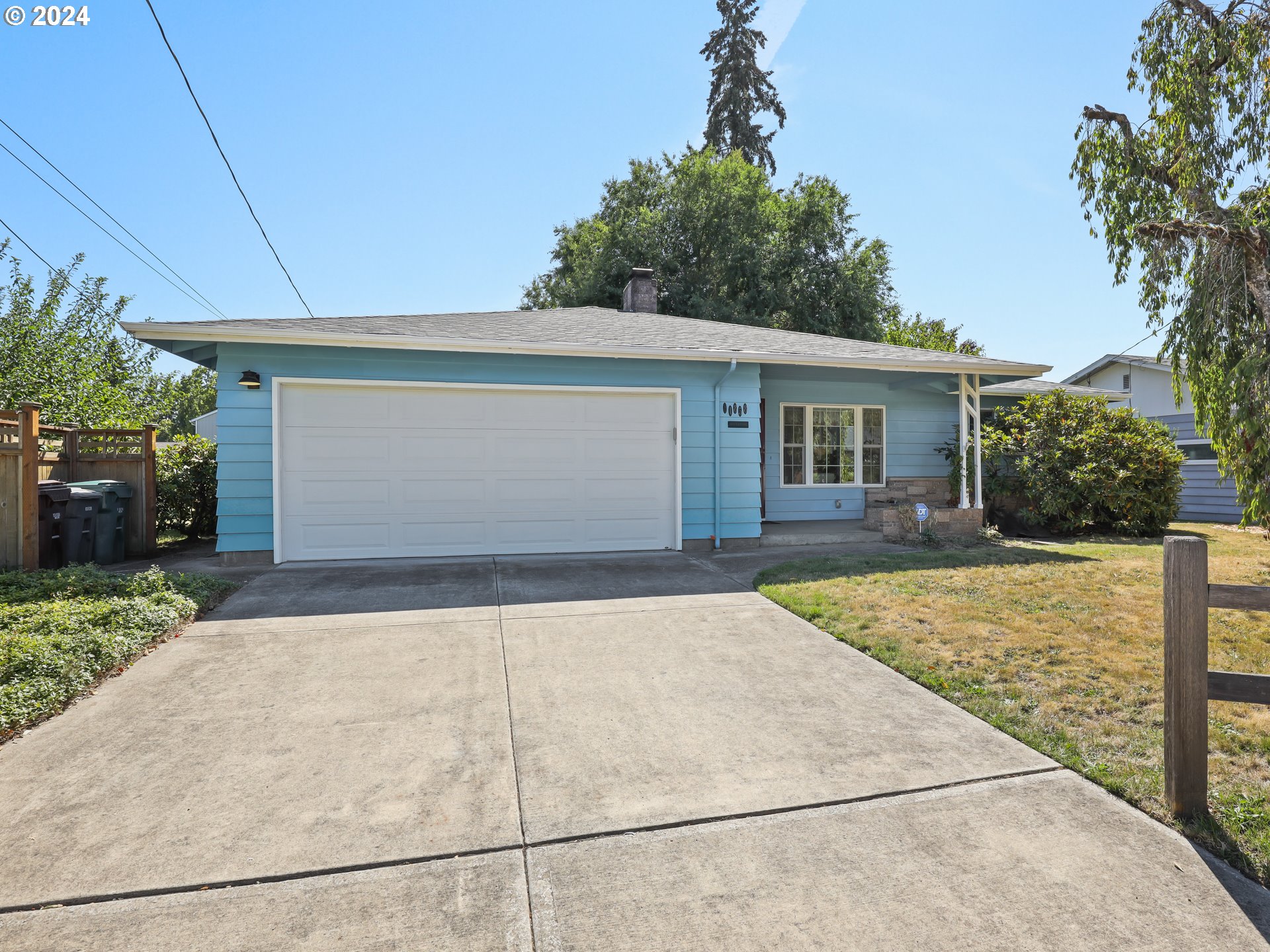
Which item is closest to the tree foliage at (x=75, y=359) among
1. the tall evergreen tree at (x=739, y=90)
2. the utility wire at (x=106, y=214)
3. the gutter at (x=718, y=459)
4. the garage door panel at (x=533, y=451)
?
the utility wire at (x=106, y=214)

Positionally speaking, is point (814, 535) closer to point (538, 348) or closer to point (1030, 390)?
point (538, 348)

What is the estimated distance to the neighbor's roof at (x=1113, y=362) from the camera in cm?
1655

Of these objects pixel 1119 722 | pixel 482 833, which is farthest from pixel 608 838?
pixel 1119 722

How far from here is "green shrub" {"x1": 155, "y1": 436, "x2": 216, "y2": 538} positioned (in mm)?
9820

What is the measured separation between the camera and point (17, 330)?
11250 millimetres

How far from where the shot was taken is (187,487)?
32.5 ft

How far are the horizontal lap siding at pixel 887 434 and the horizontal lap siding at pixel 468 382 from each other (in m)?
1.94

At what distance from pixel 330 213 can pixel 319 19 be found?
15.0ft

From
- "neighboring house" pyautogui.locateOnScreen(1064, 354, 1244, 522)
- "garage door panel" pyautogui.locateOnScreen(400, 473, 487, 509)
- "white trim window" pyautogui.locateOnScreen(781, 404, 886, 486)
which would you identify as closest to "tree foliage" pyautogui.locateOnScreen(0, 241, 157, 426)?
"garage door panel" pyautogui.locateOnScreen(400, 473, 487, 509)

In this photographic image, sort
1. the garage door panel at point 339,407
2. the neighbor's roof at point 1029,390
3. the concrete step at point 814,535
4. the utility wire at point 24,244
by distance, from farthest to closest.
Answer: the utility wire at point 24,244 → the neighbor's roof at point 1029,390 → the concrete step at point 814,535 → the garage door panel at point 339,407

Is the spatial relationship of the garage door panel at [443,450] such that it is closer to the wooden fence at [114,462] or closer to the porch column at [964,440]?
the wooden fence at [114,462]

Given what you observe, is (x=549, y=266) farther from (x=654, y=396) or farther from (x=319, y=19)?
(x=654, y=396)

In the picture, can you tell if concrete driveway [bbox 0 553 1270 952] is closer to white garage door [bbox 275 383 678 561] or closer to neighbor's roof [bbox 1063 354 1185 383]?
white garage door [bbox 275 383 678 561]

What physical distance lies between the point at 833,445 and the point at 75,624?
1002 centimetres
